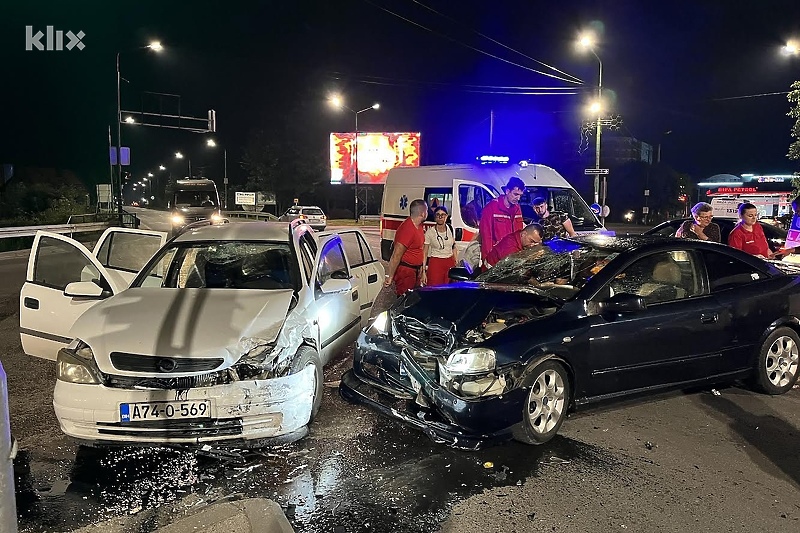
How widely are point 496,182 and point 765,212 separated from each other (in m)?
24.5

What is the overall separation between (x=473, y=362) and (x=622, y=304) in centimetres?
140

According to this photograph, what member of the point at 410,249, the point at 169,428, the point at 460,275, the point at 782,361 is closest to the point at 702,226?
the point at 782,361

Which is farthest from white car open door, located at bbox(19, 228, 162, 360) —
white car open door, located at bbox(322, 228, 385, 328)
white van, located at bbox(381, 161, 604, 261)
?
white van, located at bbox(381, 161, 604, 261)

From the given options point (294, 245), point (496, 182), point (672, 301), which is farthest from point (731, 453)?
point (496, 182)

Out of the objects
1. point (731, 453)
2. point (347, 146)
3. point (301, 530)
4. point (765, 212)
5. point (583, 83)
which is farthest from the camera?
point (347, 146)

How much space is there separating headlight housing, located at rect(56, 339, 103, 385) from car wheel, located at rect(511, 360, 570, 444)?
289 cm

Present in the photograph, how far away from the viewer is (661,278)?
595cm

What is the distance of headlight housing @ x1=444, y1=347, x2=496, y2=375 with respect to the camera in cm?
463

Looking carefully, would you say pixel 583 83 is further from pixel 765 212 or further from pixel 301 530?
pixel 301 530

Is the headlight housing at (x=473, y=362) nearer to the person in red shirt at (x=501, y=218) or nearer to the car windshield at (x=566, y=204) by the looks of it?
the person in red shirt at (x=501, y=218)

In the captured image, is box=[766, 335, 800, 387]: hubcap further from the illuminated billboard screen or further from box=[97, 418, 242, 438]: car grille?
the illuminated billboard screen

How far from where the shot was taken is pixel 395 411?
4918 mm

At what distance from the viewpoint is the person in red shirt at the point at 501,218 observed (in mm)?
9422

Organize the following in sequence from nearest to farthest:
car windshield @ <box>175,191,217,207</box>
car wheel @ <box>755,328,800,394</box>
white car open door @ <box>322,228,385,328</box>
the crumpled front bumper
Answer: the crumpled front bumper < car wheel @ <box>755,328,800,394</box> < white car open door @ <box>322,228,385,328</box> < car windshield @ <box>175,191,217,207</box>
